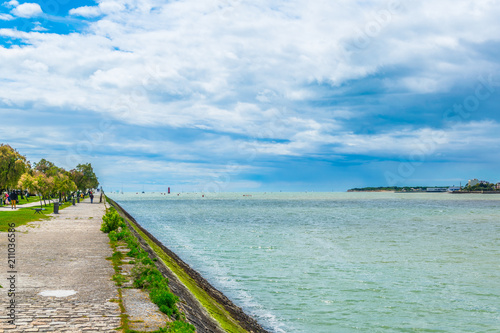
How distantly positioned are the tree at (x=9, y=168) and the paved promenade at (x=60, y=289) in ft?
148

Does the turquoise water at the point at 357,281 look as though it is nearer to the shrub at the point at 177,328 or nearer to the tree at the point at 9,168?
the shrub at the point at 177,328

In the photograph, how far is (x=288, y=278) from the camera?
2112 cm

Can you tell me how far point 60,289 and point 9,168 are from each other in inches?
2196

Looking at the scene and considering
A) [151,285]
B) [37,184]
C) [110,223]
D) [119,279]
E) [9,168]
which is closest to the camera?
[151,285]

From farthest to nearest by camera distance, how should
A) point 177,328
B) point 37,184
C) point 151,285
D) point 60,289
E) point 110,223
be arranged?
point 37,184, point 110,223, point 151,285, point 60,289, point 177,328

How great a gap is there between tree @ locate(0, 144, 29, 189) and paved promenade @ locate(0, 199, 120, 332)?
45.2 meters

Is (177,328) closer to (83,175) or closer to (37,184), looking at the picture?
(37,184)

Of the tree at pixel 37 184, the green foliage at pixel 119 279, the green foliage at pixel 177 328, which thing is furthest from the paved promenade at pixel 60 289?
the tree at pixel 37 184

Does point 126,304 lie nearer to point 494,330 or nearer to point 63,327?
point 63,327

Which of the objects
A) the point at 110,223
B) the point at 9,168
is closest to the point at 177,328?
the point at 110,223

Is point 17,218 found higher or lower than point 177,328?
higher

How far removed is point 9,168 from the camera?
190 ft

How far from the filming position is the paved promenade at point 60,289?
7.43 metres

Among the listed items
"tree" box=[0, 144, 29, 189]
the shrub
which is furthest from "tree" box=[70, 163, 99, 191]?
the shrub
